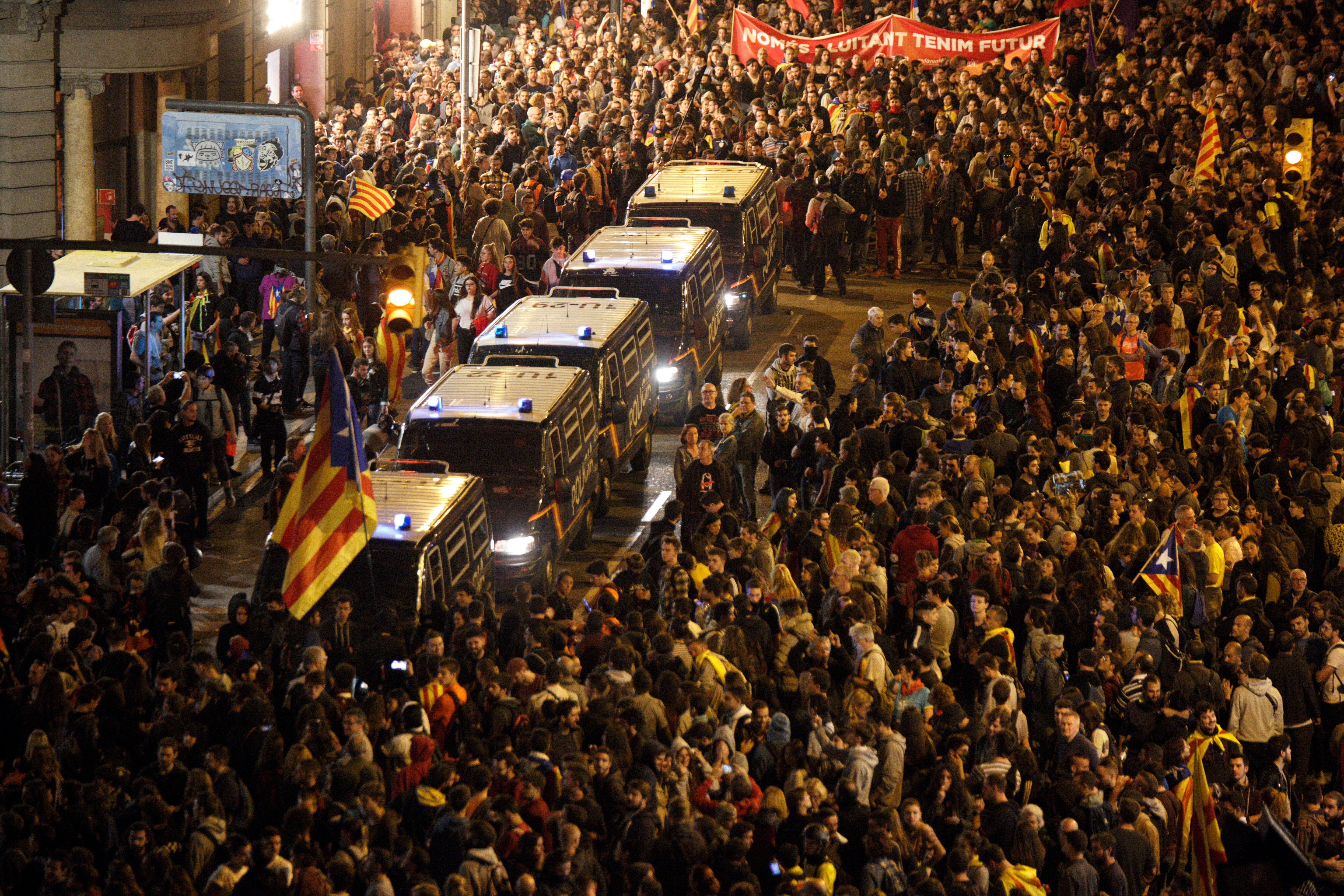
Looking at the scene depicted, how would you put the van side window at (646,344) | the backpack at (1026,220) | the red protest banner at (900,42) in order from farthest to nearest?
the red protest banner at (900,42), the backpack at (1026,220), the van side window at (646,344)

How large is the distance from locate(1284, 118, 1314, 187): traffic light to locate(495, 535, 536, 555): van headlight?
14.0 m

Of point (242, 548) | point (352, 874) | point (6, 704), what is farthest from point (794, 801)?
point (242, 548)

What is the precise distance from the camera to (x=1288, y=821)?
1347 centimetres

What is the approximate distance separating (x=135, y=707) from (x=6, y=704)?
81 centimetres

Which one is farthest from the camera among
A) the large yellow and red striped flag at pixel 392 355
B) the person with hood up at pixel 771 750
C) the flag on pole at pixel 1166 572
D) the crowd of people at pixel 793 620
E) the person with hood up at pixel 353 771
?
the large yellow and red striped flag at pixel 392 355

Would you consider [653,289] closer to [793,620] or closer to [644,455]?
[644,455]

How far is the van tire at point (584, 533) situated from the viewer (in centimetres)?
1959

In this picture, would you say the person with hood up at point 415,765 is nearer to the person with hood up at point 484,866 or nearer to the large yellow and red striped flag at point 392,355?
the person with hood up at point 484,866

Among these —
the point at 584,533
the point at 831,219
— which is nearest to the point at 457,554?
the point at 584,533

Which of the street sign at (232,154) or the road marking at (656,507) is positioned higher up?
the street sign at (232,154)

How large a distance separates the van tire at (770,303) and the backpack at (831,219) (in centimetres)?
99

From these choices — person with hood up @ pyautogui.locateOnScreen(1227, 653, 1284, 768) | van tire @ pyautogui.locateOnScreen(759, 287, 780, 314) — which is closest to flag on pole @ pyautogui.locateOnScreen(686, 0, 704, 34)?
van tire @ pyautogui.locateOnScreen(759, 287, 780, 314)

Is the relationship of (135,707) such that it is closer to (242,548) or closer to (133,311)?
(242,548)

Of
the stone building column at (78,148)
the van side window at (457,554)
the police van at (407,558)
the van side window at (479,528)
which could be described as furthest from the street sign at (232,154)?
the van side window at (457,554)
